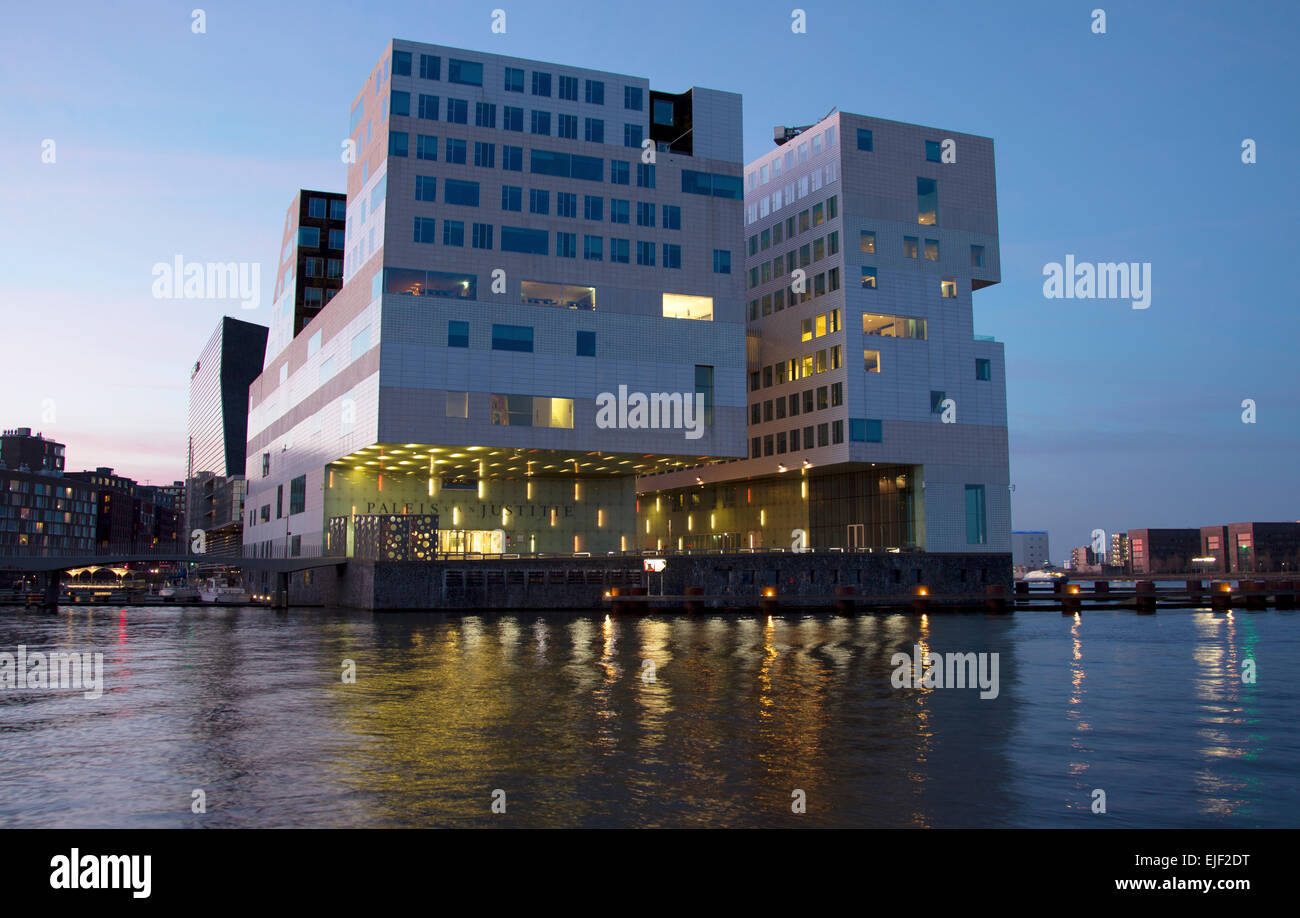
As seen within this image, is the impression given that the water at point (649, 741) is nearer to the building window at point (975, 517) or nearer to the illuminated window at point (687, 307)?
the illuminated window at point (687, 307)

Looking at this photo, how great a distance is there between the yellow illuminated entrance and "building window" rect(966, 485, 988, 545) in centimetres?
4145

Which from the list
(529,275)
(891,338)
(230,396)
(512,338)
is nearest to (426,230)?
(529,275)

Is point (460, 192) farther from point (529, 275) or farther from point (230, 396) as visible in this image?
point (230, 396)

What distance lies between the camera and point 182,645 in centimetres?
4269

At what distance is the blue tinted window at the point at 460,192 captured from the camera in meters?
75.6

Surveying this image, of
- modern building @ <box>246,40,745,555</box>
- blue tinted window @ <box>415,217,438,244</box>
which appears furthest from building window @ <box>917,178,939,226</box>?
blue tinted window @ <box>415,217,438,244</box>

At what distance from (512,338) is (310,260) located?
52.1m

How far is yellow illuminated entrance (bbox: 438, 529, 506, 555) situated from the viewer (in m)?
91.0

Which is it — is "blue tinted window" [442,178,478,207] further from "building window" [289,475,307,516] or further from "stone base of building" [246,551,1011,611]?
"building window" [289,475,307,516]

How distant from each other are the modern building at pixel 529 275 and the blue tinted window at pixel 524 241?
0.11m

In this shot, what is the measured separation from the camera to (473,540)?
92312 mm

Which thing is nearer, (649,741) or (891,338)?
(649,741)
